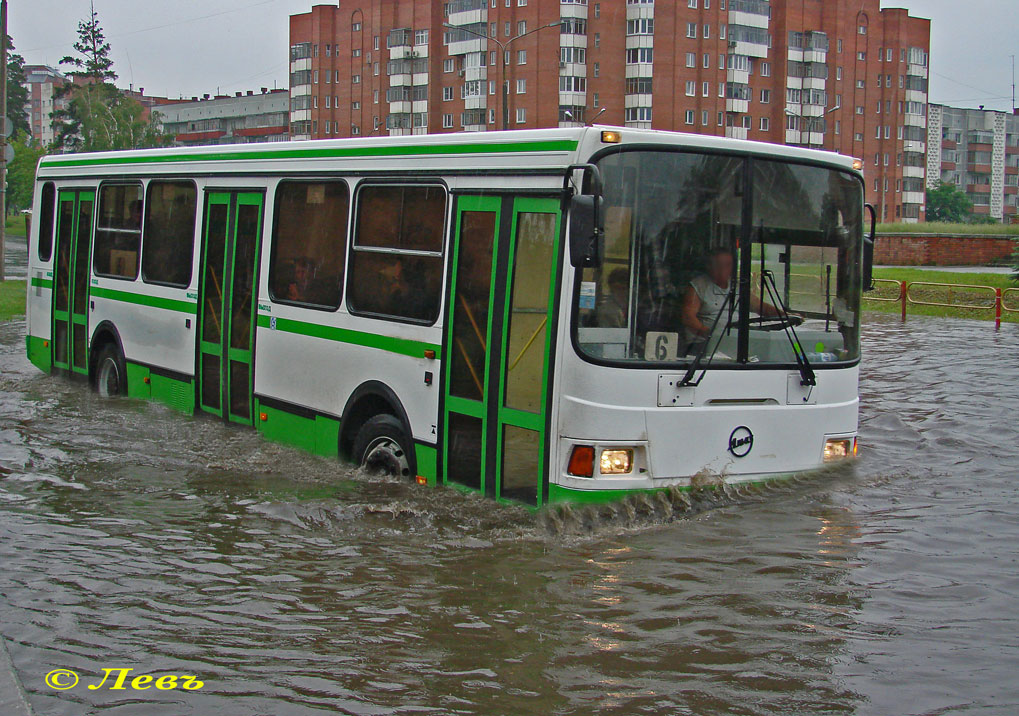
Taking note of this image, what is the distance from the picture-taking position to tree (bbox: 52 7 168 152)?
8231 centimetres

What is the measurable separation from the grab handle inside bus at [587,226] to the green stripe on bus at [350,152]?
57 centimetres

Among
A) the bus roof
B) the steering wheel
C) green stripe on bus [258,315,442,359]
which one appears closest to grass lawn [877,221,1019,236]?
the bus roof

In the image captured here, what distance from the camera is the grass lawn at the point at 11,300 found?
25.3m

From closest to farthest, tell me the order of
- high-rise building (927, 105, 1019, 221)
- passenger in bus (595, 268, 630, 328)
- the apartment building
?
passenger in bus (595, 268, 630, 328), the apartment building, high-rise building (927, 105, 1019, 221)

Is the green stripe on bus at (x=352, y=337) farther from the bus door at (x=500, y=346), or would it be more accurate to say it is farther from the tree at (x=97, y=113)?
the tree at (x=97, y=113)

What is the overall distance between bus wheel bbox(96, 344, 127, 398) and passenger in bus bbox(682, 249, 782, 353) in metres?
Answer: 7.99

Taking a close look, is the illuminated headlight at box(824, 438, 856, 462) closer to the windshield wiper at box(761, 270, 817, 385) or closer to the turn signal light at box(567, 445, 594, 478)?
the windshield wiper at box(761, 270, 817, 385)

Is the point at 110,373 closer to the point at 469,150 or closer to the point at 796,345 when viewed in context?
the point at 469,150

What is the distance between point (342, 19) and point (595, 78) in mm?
28291

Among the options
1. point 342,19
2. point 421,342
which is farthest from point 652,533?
point 342,19

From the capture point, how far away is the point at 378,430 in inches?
355

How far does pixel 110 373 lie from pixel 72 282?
1.62 m

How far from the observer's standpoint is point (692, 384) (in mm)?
Answer: 7469

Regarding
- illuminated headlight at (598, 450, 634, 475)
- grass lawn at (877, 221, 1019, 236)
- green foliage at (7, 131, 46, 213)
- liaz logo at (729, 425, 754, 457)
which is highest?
green foliage at (7, 131, 46, 213)
